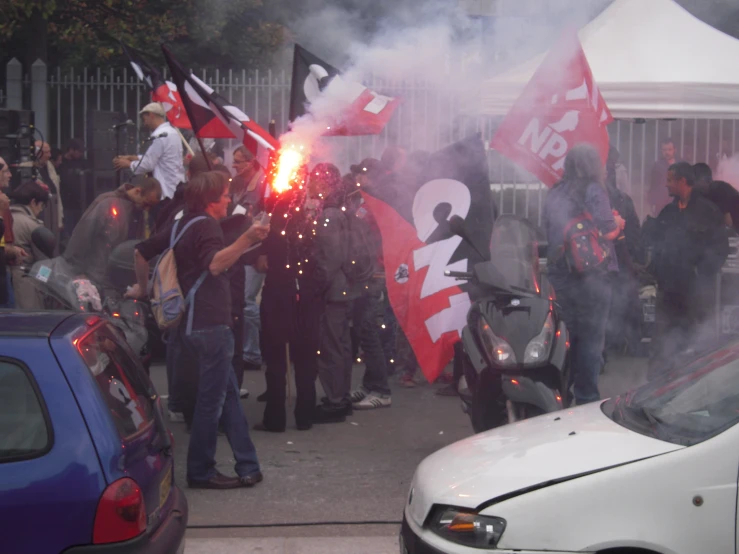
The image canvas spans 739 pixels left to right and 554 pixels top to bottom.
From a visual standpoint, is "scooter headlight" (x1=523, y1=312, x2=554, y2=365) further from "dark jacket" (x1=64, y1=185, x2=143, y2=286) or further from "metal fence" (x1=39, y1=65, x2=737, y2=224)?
"metal fence" (x1=39, y1=65, x2=737, y2=224)

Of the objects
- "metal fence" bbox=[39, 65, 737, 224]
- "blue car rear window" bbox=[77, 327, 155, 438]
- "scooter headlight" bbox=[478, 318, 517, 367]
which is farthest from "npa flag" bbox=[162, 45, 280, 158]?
"metal fence" bbox=[39, 65, 737, 224]

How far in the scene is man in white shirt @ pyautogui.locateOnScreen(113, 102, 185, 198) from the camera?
409 inches

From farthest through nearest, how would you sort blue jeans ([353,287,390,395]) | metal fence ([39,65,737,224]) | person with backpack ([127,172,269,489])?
metal fence ([39,65,737,224]) < blue jeans ([353,287,390,395]) < person with backpack ([127,172,269,489])

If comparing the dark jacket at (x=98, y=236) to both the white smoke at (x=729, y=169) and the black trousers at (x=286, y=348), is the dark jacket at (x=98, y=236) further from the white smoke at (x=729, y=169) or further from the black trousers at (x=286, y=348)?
the white smoke at (x=729, y=169)

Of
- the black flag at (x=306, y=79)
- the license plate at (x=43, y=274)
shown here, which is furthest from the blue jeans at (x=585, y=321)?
the license plate at (x=43, y=274)

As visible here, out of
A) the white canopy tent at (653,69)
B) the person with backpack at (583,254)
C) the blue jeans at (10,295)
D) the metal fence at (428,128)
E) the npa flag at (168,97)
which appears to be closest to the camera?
the blue jeans at (10,295)

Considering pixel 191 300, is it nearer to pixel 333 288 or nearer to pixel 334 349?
pixel 333 288

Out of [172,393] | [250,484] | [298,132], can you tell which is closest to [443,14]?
[298,132]

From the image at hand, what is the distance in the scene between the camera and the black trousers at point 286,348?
714 centimetres

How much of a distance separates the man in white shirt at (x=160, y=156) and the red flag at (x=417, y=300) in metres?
3.47

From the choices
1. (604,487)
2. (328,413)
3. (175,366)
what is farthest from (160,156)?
(604,487)

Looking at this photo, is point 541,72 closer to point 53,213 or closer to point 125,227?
point 125,227

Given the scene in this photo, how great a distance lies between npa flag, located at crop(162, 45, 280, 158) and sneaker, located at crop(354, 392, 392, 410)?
2289 millimetres

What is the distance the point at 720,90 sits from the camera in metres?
9.52
